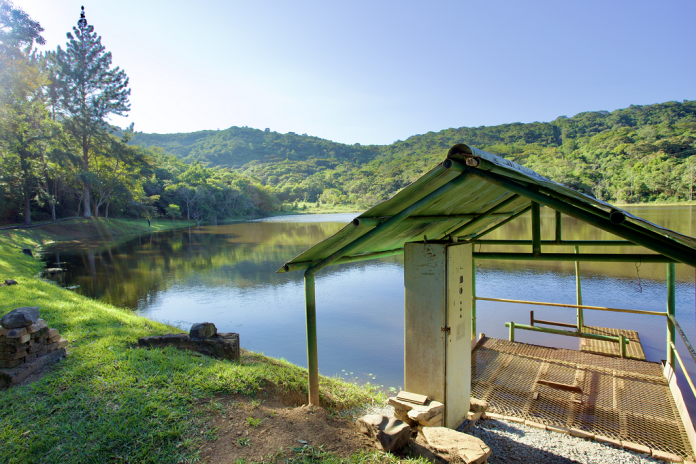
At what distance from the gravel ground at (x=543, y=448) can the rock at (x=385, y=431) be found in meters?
0.85

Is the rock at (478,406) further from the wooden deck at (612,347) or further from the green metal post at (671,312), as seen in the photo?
the wooden deck at (612,347)

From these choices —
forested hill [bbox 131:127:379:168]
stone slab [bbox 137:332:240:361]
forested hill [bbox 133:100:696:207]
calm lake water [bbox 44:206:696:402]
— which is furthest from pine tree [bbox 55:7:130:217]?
forested hill [bbox 131:127:379:168]

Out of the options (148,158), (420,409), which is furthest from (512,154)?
(420,409)

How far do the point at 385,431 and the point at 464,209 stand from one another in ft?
7.52

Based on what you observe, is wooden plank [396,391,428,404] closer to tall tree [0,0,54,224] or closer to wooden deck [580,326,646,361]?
wooden deck [580,326,646,361]

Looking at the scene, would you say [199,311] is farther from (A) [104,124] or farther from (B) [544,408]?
(A) [104,124]

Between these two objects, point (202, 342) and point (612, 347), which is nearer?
point (202, 342)

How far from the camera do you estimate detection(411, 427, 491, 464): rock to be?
2709 millimetres

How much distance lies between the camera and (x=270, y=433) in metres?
3.00

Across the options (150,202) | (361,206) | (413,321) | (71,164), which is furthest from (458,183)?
(361,206)

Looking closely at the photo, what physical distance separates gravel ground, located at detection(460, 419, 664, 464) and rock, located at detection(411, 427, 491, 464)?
457 millimetres

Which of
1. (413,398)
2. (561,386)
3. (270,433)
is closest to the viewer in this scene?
(270,433)

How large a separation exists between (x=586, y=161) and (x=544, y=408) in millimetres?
67098

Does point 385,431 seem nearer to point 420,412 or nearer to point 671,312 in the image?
point 420,412
